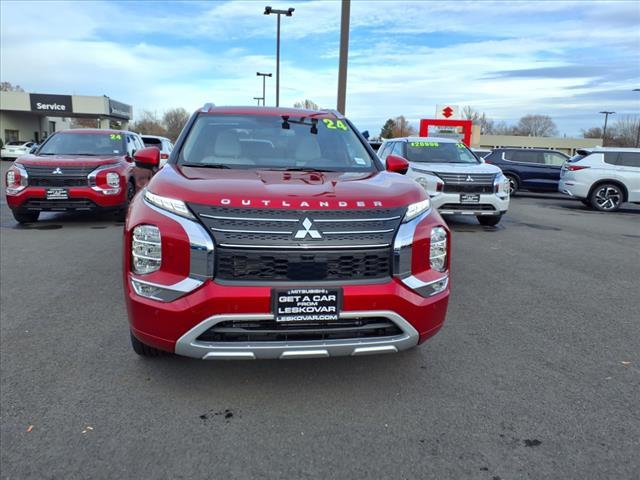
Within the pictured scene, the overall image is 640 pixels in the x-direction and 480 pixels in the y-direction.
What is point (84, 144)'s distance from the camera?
409 inches

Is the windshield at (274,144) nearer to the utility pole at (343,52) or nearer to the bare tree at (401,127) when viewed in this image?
the utility pole at (343,52)

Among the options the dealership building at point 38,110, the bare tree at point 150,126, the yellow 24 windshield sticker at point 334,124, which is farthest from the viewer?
the bare tree at point 150,126

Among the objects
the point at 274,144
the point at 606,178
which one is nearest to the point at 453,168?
the point at 274,144

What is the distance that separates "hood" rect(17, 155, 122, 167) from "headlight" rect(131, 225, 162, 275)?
23.8 feet

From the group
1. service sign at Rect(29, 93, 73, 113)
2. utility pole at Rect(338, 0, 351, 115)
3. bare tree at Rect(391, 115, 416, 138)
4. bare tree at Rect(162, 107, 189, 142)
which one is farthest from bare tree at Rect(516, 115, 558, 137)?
utility pole at Rect(338, 0, 351, 115)

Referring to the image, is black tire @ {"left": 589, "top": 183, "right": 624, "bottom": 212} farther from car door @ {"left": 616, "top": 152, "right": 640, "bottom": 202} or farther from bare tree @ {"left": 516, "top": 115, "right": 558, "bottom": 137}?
bare tree @ {"left": 516, "top": 115, "right": 558, "bottom": 137}

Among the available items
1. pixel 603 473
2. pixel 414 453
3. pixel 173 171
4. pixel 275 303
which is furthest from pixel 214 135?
pixel 603 473

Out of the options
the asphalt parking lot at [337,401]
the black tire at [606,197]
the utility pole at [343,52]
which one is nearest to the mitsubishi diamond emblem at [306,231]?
the asphalt parking lot at [337,401]

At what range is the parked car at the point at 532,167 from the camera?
17.8 meters

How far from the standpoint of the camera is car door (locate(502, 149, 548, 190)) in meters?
17.9

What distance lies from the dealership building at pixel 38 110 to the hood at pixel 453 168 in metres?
47.3

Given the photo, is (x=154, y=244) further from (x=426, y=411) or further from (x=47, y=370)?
(x=426, y=411)

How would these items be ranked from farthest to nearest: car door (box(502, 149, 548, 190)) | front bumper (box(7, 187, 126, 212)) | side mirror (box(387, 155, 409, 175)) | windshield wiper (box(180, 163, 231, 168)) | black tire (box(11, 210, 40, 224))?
car door (box(502, 149, 548, 190)) < black tire (box(11, 210, 40, 224)) < front bumper (box(7, 187, 126, 212)) < side mirror (box(387, 155, 409, 175)) < windshield wiper (box(180, 163, 231, 168))

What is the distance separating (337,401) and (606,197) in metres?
14.0
